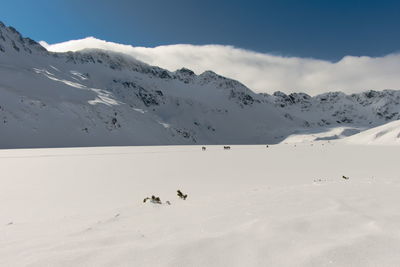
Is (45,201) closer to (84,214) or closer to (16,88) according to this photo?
(84,214)

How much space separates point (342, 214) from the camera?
5.57m

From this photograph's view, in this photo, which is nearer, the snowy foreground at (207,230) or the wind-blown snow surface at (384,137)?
the snowy foreground at (207,230)

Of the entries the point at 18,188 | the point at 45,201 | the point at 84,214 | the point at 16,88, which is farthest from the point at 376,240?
the point at 16,88

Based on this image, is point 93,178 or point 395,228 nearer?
point 395,228

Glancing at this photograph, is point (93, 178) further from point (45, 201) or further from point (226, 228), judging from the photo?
point (226, 228)

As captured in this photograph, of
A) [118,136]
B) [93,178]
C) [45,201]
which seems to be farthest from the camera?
[118,136]

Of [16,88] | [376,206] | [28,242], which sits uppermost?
[16,88]

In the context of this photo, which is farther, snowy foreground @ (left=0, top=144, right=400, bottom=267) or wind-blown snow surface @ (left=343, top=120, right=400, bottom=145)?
wind-blown snow surface @ (left=343, top=120, right=400, bottom=145)

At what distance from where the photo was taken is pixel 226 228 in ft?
16.6

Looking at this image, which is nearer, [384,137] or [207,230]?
[207,230]

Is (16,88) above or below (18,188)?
above

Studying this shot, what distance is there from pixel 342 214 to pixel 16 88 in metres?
182

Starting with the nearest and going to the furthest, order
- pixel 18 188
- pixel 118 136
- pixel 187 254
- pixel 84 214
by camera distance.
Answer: pixel 187 254, pixel 84 214, pixel 18 188, pixel 118 136

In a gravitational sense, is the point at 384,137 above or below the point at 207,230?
below
